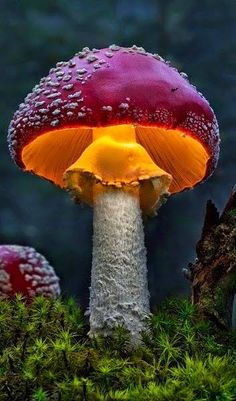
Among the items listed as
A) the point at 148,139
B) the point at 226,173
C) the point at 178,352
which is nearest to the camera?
the point at 178,352

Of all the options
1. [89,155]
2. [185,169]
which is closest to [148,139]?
[185,169]

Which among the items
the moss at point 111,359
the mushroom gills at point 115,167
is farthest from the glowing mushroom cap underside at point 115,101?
the moss at point 111,359

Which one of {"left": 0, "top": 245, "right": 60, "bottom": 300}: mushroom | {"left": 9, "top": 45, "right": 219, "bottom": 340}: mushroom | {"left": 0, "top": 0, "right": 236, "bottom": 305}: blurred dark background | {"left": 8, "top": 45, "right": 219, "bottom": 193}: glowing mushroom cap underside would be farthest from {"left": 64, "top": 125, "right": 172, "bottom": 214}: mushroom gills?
A: {"left": 0, "top": 0, "right": 236, "bottom": 305}: blurred dark background

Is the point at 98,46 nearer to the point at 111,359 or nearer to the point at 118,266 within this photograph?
the point at 118,266

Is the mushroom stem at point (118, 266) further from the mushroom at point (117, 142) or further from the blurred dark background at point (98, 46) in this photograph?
the blurred dark background at point (98, 46)

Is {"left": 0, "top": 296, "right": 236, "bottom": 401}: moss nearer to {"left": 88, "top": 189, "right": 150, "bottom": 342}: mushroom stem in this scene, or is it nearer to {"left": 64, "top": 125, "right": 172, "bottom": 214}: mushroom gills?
{"left": 88, "top": 189, "right": 150, "bottom": 342}: mushroom stem

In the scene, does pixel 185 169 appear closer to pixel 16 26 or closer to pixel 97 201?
pixel 97 201
